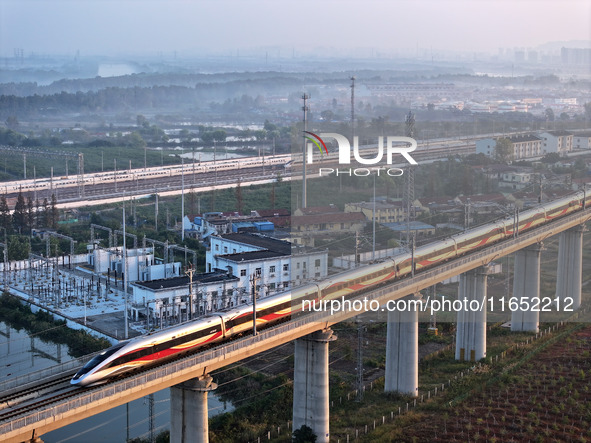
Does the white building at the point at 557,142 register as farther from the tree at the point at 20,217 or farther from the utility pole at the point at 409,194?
the tree at the point at 20,217

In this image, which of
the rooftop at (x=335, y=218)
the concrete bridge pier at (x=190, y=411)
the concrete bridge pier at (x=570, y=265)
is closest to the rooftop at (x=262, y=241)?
the rooftop at (x=335, y=218)


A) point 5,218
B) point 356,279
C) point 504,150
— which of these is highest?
point 504,150

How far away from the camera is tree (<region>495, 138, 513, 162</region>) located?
19.6m

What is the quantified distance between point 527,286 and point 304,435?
5.82 metres

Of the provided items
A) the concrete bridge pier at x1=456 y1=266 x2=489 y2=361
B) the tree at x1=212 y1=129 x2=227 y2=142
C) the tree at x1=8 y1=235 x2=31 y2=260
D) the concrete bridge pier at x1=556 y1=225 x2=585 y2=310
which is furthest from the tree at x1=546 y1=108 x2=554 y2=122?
the tree at x1=212 y1=129 x2=227 y2=142

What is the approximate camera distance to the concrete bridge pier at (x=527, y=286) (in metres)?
13.9

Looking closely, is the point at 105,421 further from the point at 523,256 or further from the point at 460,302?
the point at 523,256

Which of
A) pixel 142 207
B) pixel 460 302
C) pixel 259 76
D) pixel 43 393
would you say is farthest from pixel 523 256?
pixel 259 76

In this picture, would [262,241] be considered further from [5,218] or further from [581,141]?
[581,141]

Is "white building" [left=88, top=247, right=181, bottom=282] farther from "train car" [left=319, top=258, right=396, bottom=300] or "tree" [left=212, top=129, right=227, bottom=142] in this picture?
"tree" [left=212, top=129, right=227, bottom=142]

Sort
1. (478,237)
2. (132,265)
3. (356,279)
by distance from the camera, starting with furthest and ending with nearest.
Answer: (132,265) < (478,237) < (356,279)

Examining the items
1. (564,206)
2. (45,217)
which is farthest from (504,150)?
(45,217)

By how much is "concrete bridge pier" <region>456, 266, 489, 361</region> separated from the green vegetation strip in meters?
4.73

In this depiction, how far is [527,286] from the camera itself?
45.8 ft
